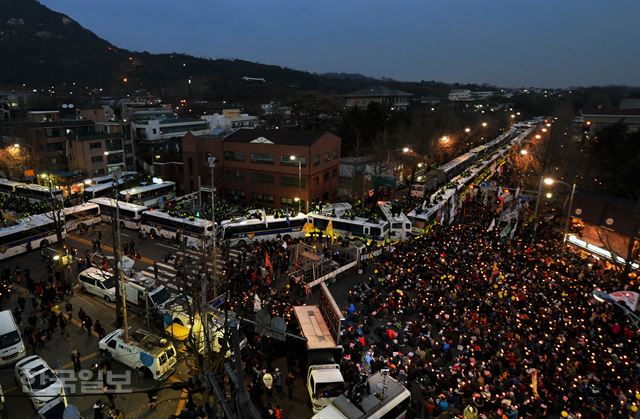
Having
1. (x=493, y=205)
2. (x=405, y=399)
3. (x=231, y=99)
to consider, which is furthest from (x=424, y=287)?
(x=231, y=99)

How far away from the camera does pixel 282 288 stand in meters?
19.8

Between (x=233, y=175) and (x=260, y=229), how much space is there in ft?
41.0

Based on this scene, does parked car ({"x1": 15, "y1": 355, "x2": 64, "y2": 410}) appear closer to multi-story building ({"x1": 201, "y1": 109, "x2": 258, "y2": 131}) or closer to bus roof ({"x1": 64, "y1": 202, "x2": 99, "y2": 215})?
bus roof ({"x1": 64, "y1": 202, "x2": 99, "y2": 215})

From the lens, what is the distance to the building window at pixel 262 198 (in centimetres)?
3612

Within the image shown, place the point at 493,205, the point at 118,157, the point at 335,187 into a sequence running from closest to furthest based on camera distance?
the point at 493,205, the point at 335,187, the point at 118,157

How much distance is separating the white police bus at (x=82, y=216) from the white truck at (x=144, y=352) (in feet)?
53.8

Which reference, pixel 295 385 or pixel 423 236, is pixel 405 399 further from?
pixel 423 236

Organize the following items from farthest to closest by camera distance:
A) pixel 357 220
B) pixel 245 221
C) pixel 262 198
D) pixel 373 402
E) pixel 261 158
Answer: pixel 262 198 → pixel 261 158 → pixel 245 221 → pixel 357 220 → pixel 373 402

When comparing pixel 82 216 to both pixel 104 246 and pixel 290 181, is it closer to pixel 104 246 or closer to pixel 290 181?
pixel 104 246

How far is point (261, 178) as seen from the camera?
36.3m

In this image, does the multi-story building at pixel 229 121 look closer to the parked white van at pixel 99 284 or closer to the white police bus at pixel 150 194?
the white police bus at pixel 150 194

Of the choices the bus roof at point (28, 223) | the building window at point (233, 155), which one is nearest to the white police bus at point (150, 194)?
the building window at point (233, 155)

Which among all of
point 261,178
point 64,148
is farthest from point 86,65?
point 261,178

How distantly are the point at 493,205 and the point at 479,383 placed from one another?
1041 inches
